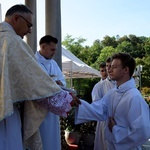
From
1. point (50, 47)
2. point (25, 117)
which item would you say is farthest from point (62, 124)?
point (25, 117)

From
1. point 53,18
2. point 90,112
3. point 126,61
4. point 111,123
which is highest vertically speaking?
point 53,18

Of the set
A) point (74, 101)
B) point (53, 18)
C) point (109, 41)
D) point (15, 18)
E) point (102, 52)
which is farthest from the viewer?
point (109, 41)

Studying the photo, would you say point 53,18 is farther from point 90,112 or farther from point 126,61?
point 90,112

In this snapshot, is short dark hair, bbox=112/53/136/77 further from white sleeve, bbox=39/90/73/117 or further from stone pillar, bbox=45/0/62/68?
stone pillar, bbox=45/0/62/68

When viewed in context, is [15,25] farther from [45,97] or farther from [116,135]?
[116,135]

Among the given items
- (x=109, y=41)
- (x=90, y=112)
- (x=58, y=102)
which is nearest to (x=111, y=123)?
(x=90, y=112)

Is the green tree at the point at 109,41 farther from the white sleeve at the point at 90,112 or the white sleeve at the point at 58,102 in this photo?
the white sleeve at the point at 58,102

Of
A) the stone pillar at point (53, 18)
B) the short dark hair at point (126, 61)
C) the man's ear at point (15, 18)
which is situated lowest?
the short dark hair at point (126, 61)

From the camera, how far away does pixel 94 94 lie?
18.2 feet

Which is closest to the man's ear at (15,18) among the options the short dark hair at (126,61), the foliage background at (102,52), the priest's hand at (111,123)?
the short dark hair at (126,61)

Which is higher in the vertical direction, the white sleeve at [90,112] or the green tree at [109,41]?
the green tree at [109,41]

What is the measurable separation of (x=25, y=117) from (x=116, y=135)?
0.94 m

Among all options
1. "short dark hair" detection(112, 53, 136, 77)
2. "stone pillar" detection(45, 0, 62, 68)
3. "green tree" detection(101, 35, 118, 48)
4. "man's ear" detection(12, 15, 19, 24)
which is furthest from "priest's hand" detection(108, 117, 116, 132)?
"green tree" detection(101, 35, 118, 48)

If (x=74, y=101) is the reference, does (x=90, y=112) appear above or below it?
below
